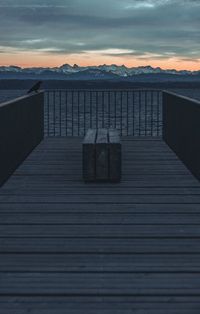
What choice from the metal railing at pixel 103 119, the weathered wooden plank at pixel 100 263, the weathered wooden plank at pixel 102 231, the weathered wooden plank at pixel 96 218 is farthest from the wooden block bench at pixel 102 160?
the metal railing at pixel 103 119

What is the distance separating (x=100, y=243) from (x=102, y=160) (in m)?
3.29

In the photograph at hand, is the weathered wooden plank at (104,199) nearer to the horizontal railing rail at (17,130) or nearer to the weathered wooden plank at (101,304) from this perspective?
the horizontal railing rail at (17,130)

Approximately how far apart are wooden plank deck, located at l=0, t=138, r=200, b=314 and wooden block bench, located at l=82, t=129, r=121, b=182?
133 mm

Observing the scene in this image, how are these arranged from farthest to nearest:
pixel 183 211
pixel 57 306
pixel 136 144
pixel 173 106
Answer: pixel 136 144
pixel 173 106
pixel 183 211
pixel 57 306

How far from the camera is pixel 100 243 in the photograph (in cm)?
581

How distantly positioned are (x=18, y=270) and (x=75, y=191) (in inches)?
142

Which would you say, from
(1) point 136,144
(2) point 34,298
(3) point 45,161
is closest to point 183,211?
(2) point 34,298

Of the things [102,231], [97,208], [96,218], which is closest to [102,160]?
[97,208]

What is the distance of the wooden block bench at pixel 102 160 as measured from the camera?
8984 millimetres

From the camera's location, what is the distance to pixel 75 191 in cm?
855

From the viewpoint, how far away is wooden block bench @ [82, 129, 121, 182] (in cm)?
898

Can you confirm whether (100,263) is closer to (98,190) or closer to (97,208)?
(97,208)

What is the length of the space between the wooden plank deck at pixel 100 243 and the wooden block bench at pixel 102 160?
5.2 inches

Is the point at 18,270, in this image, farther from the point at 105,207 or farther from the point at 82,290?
the point at 105,207
